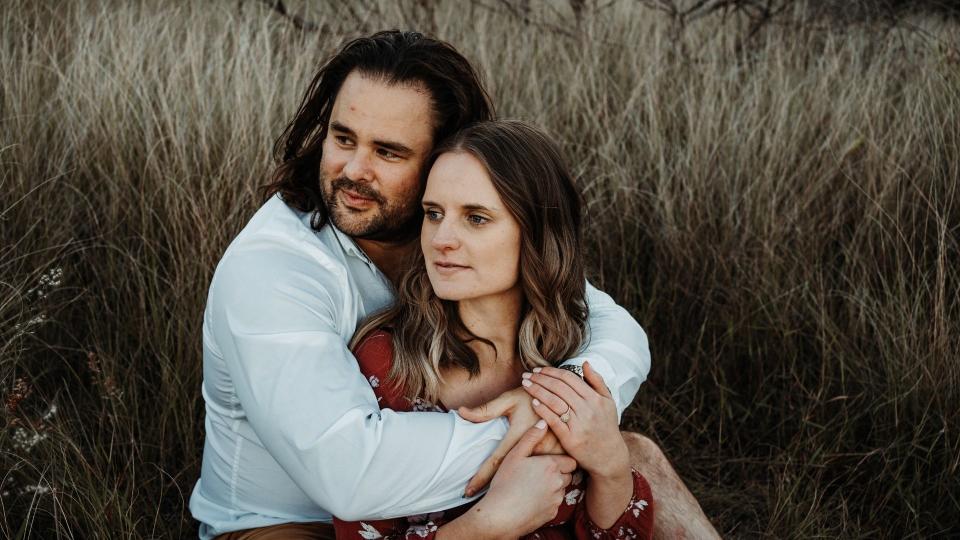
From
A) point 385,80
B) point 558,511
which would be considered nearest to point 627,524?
point 558,511

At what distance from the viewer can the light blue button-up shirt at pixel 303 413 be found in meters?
2.10

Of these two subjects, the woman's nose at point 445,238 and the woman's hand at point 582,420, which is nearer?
the woman's hand at point 582,420

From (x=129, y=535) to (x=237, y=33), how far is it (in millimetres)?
3553

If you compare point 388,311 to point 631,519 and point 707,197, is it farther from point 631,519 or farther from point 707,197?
point 707,197

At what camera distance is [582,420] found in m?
2.32

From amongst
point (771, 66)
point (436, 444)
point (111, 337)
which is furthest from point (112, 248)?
point (771, 66)

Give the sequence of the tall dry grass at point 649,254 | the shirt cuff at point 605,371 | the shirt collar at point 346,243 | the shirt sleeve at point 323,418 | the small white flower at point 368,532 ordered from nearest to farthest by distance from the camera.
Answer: the shirt sleeve at point 323,418
the small white flower at point 368,532
the shirt cuff at point 605,371
the shirt collar at point 346,243
the tall dry grass at point 649,254

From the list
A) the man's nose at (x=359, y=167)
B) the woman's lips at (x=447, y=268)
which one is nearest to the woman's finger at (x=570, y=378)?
the woman's lips at (x=447, y=268)

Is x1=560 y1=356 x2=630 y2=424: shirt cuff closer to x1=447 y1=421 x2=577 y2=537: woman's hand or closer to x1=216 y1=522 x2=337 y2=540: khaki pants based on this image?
x1=447 y1=421 x2=577 y2=537: woman's hand

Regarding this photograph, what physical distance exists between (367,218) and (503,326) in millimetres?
559

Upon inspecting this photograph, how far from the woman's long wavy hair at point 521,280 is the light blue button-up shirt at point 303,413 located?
0.14 meters

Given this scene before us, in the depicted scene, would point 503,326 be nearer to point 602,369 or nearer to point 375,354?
point 602,369

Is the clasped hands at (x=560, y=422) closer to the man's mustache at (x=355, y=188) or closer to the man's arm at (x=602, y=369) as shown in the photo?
the man's arm at (x=602, y=369)

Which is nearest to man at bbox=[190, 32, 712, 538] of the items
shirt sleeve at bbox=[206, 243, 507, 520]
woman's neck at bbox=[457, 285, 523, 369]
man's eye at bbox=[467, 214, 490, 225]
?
shirt sleeve at bbox=[206, 243, 507, 520]
